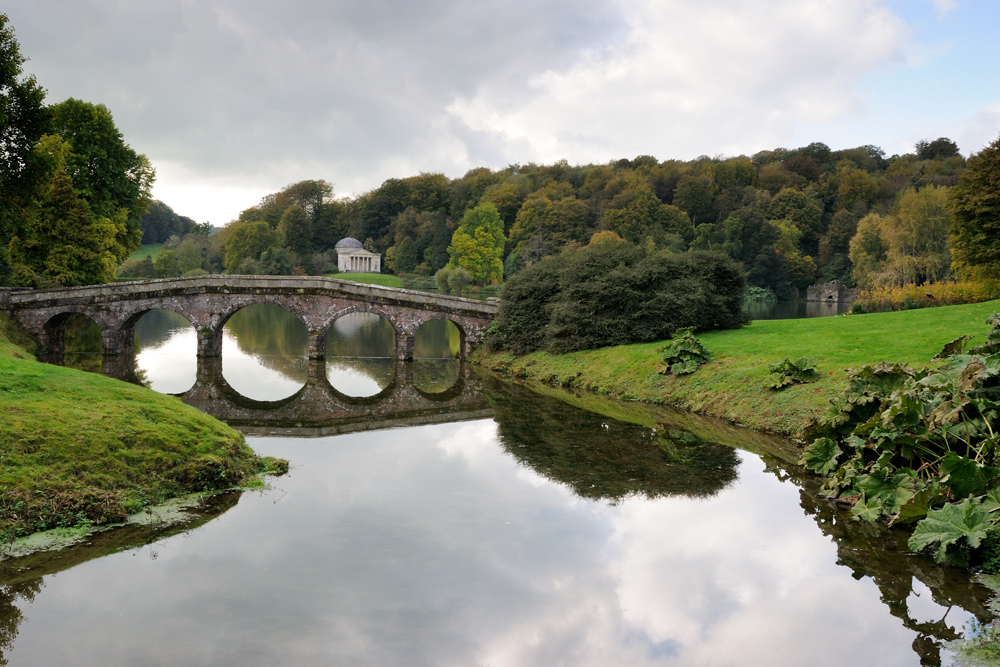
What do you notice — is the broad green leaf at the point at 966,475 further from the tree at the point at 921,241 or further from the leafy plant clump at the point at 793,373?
the tree at the point at 921,241

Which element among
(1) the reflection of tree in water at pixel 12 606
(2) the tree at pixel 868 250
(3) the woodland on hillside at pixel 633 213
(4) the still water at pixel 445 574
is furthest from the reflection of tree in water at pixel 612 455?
(3) the woodland on hillside at pixel 633 213

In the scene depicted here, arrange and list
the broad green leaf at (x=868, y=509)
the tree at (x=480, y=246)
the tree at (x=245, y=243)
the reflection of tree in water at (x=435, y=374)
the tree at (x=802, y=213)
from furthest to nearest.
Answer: the tree at (x=802, y=213), the tree at (x=245, y=243), the tree at (x=480, y=246), the reflection of tree in water at (x=435, y=374), the broad green leaf at (x=868, y=509)

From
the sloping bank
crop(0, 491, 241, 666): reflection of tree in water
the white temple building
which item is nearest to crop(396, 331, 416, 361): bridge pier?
the sloping bank

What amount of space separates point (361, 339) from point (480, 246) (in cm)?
4154

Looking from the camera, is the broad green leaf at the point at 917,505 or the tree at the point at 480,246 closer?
the broad green leaf at the point at 917,505

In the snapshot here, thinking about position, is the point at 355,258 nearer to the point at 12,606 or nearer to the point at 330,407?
the point at 330,407

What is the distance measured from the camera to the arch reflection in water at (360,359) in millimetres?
30022

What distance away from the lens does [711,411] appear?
856 inches

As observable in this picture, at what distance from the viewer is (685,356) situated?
80.4ft

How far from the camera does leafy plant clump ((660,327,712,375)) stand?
957 inches

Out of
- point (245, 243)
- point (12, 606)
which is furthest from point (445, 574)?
point (245, 243)

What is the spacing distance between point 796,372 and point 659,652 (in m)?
13.9

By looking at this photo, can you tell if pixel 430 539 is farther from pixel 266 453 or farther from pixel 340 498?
pixel 266 453

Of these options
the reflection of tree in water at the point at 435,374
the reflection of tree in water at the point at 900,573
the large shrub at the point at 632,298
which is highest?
the large shrub at the point at 632,298
